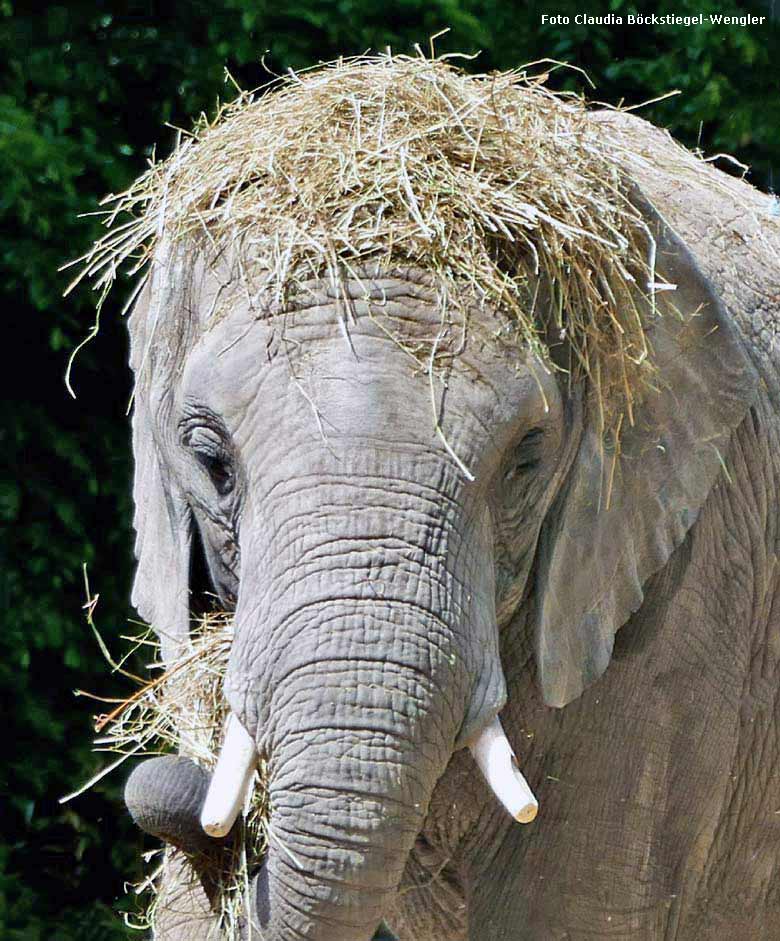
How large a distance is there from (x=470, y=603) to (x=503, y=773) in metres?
0.26

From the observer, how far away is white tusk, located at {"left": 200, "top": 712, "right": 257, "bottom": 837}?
Result: 2.95 metres

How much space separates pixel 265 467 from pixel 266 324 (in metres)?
0.23

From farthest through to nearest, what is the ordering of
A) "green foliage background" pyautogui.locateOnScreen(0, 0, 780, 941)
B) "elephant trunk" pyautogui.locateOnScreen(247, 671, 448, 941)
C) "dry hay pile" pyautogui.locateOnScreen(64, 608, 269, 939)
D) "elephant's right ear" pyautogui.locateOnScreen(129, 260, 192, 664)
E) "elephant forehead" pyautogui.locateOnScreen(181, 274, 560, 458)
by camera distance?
1. "green foliage background" pyautogui.locateOnScreen(0, 0, 780, 941)
2. "elephant's right ear" pyautogui.locateOnScreen(129, 260, 192, 664)
3. "dry hay pile" pyautogui.locateOnScreen(64, 608, 269, 939)
4. "elephant forehead" pyautogui.locateOnScreen(181, 274, 560, 458)
5. "elephant trunk" pyautogui.locateOnScreen(247, 671, 448, 941)

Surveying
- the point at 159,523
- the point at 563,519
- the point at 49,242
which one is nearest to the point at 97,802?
the point at 49,242

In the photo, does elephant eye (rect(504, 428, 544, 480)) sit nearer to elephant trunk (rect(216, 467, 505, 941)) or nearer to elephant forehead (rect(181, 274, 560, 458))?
elephant forehead (rect(181, 274, 560, 458))

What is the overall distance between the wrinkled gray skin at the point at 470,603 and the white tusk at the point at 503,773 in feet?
0.12

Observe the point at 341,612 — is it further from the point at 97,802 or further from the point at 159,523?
the point at 97,802

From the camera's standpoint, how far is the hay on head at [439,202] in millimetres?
3170

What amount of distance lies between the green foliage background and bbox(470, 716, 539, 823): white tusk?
3.14m

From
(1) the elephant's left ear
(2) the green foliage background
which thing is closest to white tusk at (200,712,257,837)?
(1) the elephant's left ear

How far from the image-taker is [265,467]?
307cm

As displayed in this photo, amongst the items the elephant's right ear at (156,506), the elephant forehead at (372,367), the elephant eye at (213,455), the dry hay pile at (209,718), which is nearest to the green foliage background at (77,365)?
the elephant's right ear at (156,506)

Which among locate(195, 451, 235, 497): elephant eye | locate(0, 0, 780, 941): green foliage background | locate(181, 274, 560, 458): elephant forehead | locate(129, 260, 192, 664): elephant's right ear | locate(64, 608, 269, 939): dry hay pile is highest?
locate(181, 274, 560, 458): elephant forehead

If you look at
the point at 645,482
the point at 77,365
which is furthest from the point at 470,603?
the point at 77,365
